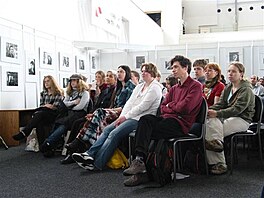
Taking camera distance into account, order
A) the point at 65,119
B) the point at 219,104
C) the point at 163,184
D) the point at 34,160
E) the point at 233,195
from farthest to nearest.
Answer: the point at 65,119 < the point at 34,160 < the point at 219,104 < the point at 163,184 < the point at 233,195

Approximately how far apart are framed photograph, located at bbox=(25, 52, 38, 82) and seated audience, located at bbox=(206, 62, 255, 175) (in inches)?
154

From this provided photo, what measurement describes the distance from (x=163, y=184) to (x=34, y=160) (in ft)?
6.31

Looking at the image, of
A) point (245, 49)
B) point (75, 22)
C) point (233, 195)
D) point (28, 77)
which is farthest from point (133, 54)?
point (233, 195)

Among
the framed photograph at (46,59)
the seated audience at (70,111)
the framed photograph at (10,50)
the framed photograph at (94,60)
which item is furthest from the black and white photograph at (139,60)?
the seated audience at (70,111)

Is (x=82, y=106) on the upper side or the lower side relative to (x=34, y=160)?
upper

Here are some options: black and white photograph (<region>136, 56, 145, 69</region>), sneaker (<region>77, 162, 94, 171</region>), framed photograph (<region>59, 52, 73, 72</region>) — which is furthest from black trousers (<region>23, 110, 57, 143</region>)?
black and white photograph (<region>136, 56, 145, 69</region>)

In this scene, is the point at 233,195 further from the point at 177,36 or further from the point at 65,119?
the point at 177,36

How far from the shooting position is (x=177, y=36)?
1451cm

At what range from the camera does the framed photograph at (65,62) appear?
728 cm

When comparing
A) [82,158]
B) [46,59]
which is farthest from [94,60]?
[82,158]

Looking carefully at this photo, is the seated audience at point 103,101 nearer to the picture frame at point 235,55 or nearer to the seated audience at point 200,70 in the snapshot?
the seated audience at point 200,70

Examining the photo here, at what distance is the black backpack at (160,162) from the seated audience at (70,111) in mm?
1735

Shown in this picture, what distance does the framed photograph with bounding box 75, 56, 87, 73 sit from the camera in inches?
317

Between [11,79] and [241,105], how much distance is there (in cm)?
398
